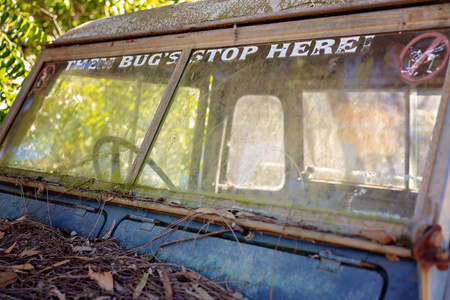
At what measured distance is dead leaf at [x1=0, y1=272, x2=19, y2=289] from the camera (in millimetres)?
2046

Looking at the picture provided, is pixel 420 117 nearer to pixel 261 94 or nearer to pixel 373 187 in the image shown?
pixel 373 187

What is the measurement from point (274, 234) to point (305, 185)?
0.30 meters

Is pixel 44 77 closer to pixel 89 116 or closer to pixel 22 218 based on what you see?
pixel 89 116

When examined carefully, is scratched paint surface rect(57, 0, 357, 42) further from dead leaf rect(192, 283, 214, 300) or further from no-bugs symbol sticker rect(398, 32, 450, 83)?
dead leaf rect(192, 283, 214, 300)

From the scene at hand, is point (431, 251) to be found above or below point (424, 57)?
below

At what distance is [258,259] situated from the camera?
209cm

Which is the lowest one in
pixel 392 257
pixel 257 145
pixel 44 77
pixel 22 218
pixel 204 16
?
pixel 22 218

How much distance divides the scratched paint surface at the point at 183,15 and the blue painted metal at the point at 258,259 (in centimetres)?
140

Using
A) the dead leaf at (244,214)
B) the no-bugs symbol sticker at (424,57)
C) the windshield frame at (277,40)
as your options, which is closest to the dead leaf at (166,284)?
the windshield frame at (277,40)

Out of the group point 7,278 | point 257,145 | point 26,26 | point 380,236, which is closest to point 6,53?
point 26,26

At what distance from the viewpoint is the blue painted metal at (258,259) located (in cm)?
180

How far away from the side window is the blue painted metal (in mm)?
321

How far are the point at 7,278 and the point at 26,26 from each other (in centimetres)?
452

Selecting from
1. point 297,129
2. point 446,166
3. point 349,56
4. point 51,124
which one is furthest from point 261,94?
point 51,124
